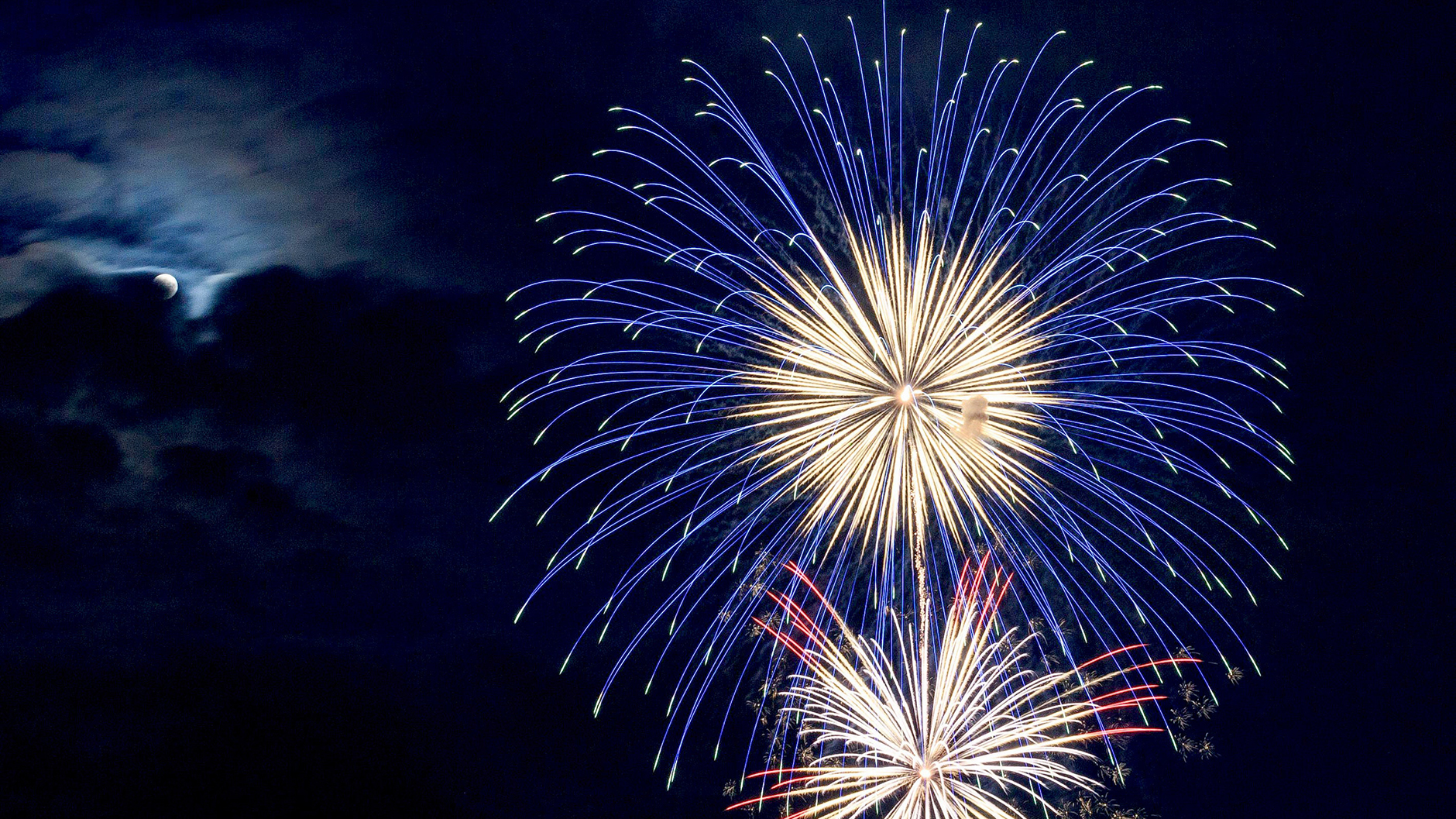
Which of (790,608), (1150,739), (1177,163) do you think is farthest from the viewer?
(1150,739)

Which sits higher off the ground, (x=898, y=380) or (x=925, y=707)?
(x=898, y=380)

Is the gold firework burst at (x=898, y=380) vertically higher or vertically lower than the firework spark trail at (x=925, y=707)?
higher

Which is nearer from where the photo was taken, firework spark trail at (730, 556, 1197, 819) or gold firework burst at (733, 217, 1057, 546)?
gold firework burst at (733, 217, 1057, 546)

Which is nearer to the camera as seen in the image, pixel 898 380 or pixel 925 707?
pixel 898 380

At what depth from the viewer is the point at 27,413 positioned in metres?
22.9

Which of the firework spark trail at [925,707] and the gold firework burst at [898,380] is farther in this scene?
the firework spark trail at [925,707]

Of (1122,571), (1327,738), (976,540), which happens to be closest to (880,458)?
(976,540)

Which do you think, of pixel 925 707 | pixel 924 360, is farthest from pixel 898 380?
pixel 925 707

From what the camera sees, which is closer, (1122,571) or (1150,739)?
(1122,571)

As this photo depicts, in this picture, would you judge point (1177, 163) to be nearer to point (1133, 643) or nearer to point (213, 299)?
point (1133, 643)

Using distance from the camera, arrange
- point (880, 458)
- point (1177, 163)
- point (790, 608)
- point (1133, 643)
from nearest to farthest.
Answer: point (880, 458) → point (790, 608) → point (1177, 163) → point (1133, 643)

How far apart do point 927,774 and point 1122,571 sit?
798 centimetres

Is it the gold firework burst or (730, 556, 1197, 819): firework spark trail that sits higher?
the gold firework burst

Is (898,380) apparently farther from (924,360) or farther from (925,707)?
(925,707)
